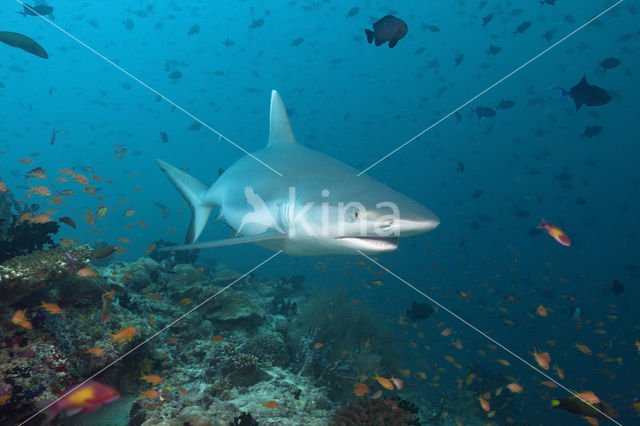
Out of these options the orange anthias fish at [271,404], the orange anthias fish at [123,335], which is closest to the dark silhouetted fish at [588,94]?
the orange anthias fish at [271,404]

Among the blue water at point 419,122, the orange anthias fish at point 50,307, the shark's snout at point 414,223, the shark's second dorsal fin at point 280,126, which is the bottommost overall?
the orange anthias fish at point 50,307

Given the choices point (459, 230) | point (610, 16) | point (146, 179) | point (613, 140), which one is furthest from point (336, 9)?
point (146, 179)

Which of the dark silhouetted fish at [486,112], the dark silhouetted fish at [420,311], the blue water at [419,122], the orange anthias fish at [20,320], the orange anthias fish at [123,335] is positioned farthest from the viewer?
the blue water at [419,122]

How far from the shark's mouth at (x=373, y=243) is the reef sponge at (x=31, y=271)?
3.68 m

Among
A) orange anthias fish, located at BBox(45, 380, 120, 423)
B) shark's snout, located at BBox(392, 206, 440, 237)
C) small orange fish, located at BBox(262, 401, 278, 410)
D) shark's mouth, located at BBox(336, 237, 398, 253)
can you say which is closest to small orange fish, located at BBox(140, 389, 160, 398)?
orange anthias fish, located at BBox(45, 380, 120, 423)

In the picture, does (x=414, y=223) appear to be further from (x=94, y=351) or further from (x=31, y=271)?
(x=31, y=271)

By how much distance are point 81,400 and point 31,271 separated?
6.09 feet

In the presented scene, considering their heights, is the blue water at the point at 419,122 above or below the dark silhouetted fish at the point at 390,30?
above

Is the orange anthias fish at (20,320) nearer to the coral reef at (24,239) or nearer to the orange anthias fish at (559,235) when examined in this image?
the coral reef at (24,239)

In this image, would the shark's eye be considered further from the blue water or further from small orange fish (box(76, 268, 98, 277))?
the blue water

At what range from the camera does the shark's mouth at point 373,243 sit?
3549 millimetres

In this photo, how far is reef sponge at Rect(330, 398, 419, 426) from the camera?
3.48 m

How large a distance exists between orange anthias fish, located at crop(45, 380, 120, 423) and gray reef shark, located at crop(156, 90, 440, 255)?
57.2 inches

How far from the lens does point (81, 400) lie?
2873mm
